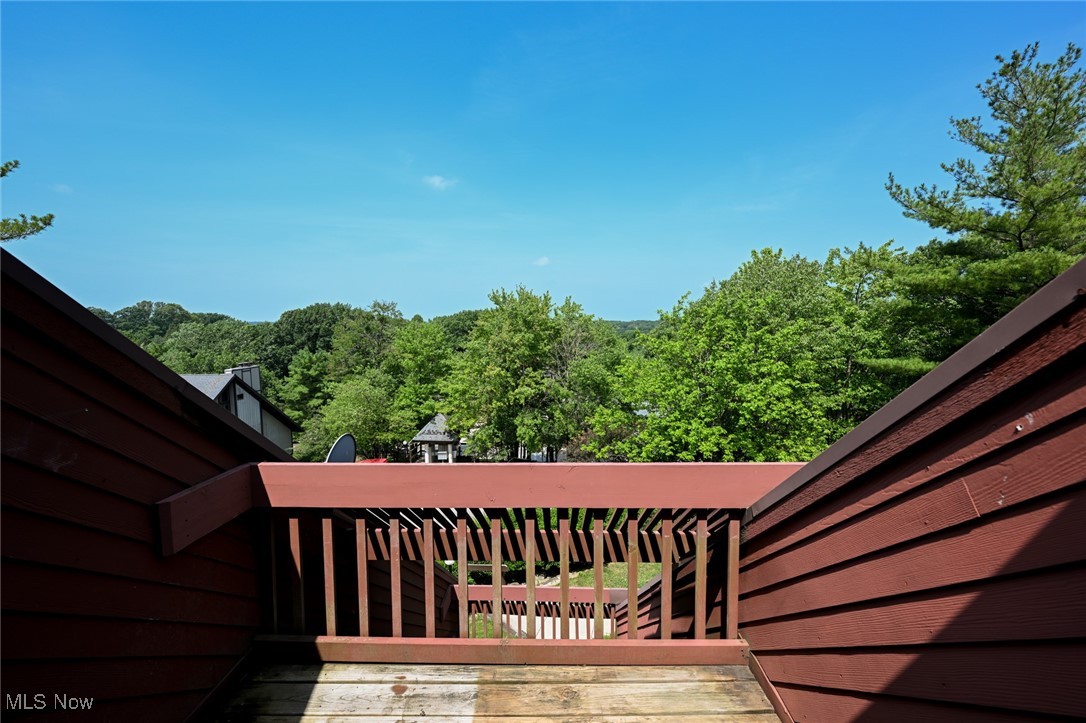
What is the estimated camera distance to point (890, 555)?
4.22ft

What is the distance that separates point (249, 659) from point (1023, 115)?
648 inches

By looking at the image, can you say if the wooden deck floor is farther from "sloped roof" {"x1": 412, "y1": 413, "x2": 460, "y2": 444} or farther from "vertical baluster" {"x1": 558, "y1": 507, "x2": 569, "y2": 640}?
"sloped roof" {"x1": 412, "y1": 413, "x2": 460, "y2": 444}

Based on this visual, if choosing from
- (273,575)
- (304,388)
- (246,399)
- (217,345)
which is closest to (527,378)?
(246,399)

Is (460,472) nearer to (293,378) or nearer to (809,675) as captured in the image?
(809,675)

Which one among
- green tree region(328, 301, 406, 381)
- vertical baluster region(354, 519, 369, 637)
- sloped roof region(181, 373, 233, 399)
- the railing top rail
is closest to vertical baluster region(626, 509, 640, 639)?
the railing top rail

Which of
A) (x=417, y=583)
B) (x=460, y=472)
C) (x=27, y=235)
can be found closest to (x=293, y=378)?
(x=27, y=235)

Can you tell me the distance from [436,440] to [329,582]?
25.6 metres

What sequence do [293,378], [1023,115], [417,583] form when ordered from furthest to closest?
1. [293,378]
2. [1023,115]
3. [417,583]

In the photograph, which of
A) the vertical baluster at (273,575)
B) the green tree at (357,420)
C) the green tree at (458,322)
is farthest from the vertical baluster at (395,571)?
the green tree at (458,322)

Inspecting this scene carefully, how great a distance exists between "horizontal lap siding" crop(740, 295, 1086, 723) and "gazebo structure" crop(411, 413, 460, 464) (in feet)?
83.8

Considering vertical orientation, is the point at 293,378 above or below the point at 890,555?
above

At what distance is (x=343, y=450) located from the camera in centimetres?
283

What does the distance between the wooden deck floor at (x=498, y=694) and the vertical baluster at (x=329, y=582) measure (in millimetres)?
159

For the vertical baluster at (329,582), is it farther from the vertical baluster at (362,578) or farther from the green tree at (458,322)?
the green tree at (458,322)
